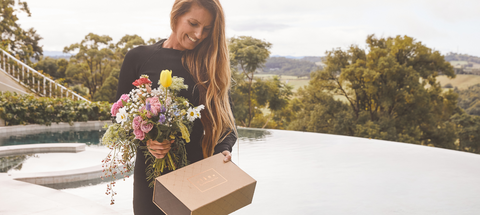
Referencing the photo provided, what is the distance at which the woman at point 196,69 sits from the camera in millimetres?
1331

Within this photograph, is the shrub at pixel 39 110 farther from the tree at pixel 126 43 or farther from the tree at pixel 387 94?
the tree at pixel 126 43

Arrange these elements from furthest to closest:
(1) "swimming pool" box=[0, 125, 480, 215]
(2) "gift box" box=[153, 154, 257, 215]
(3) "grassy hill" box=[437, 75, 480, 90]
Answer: (3) "grassy hill" box=[437, 75, 480, 90], (1) "swimming pool" box=[0, 125, 480, 215], (2) "gift box" box=[153, 154, 257, 215]

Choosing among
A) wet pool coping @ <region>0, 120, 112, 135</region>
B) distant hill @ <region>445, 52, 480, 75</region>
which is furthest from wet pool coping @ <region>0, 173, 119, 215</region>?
distant hill @ <region>445, 52, 480, 75</region>

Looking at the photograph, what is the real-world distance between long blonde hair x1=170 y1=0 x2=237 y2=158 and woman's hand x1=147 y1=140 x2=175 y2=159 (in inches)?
9.9

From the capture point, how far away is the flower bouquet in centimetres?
106

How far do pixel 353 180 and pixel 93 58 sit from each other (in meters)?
20.0

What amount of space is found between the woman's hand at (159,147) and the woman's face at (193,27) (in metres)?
0.46

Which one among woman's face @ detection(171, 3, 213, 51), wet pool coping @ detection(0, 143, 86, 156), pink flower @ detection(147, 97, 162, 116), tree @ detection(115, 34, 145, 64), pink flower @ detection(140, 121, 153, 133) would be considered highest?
tree @ detection(115, 34, 145, 64)

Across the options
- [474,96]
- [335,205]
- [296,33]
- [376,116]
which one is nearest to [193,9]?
[335,205]

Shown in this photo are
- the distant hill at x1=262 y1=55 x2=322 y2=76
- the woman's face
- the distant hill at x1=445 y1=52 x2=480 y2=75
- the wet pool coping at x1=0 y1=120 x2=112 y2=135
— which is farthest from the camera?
the distant hill at x1=262 y1=55 x2=322 y2=76

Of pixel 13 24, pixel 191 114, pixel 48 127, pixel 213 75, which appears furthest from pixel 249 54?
pixel 191 114

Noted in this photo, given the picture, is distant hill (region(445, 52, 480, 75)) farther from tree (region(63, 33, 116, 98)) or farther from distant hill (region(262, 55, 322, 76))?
tree (region(63, 33, 116, 98))

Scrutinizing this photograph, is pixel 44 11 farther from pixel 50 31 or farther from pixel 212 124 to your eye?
pixel 212 124

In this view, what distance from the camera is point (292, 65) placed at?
20.1 metres
